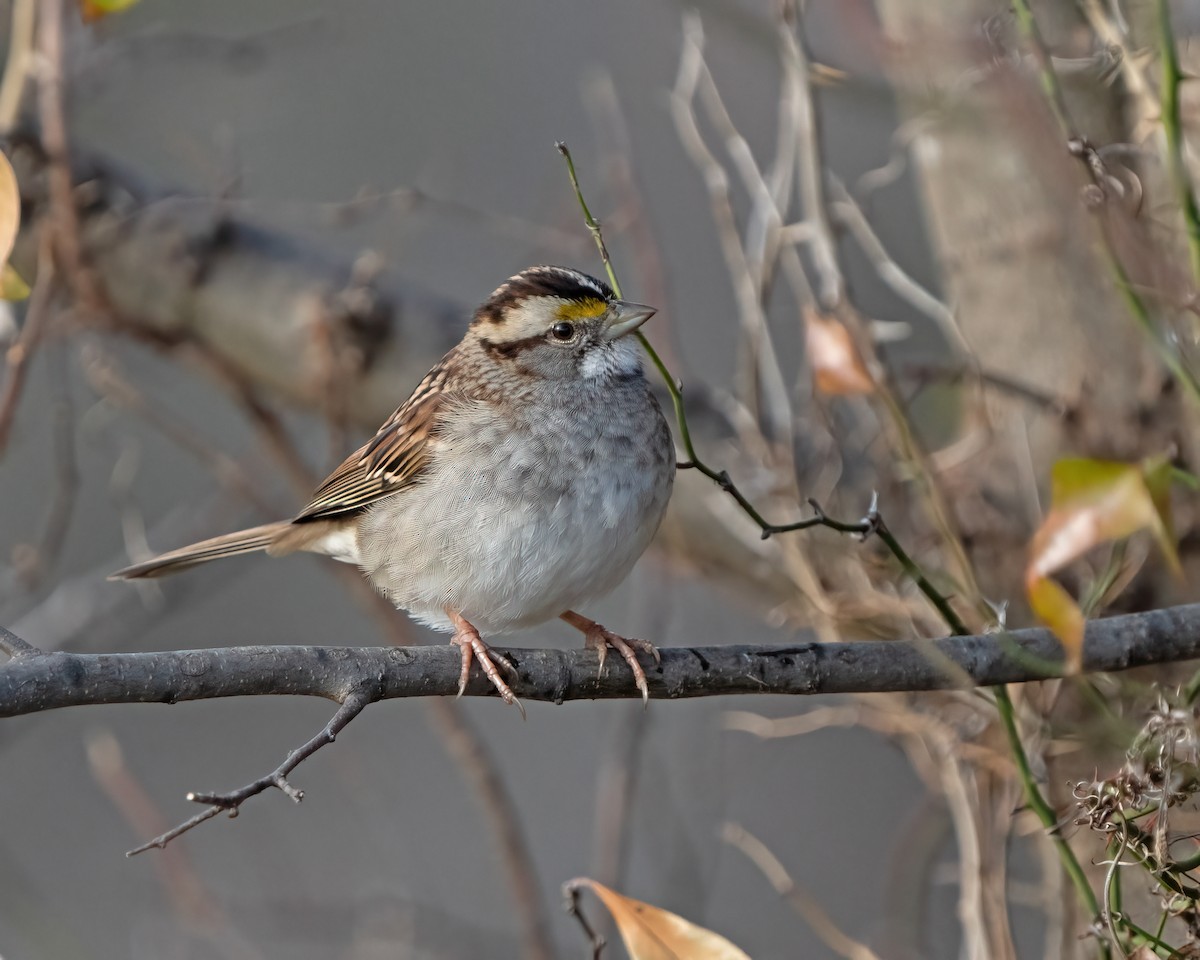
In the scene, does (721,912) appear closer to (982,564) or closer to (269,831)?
(269,831)

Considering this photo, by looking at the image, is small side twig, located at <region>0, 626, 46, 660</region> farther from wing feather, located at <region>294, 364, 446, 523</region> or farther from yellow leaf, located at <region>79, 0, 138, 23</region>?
wing feather, located at <region>294, 364, 446, 523</region>

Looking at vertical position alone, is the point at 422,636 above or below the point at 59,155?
below

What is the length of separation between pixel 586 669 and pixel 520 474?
0.70 metres

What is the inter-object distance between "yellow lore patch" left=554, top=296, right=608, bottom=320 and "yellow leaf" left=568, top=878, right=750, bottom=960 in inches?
59.9

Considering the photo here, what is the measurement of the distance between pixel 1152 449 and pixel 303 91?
601 cm

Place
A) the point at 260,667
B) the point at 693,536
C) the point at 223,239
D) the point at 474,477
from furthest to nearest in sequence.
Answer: the point at 223,239, the point at 693,536, the point at 474,477, the point at 260,667

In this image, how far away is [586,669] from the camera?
233 cm

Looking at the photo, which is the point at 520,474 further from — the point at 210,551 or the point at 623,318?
the point at 210,551

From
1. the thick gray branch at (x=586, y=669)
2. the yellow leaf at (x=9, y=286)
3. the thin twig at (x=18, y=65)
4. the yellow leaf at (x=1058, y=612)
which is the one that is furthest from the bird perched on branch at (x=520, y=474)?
the thin twig at (x=18, y=65)

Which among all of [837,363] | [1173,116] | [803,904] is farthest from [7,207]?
[803,904]

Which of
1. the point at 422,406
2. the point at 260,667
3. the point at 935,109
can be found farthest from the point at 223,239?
the point at 260,667

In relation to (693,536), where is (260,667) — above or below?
above

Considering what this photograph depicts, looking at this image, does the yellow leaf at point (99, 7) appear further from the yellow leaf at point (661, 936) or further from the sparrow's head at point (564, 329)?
the yellow leaf at point (661, 936)

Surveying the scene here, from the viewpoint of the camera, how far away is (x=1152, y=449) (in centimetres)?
328
